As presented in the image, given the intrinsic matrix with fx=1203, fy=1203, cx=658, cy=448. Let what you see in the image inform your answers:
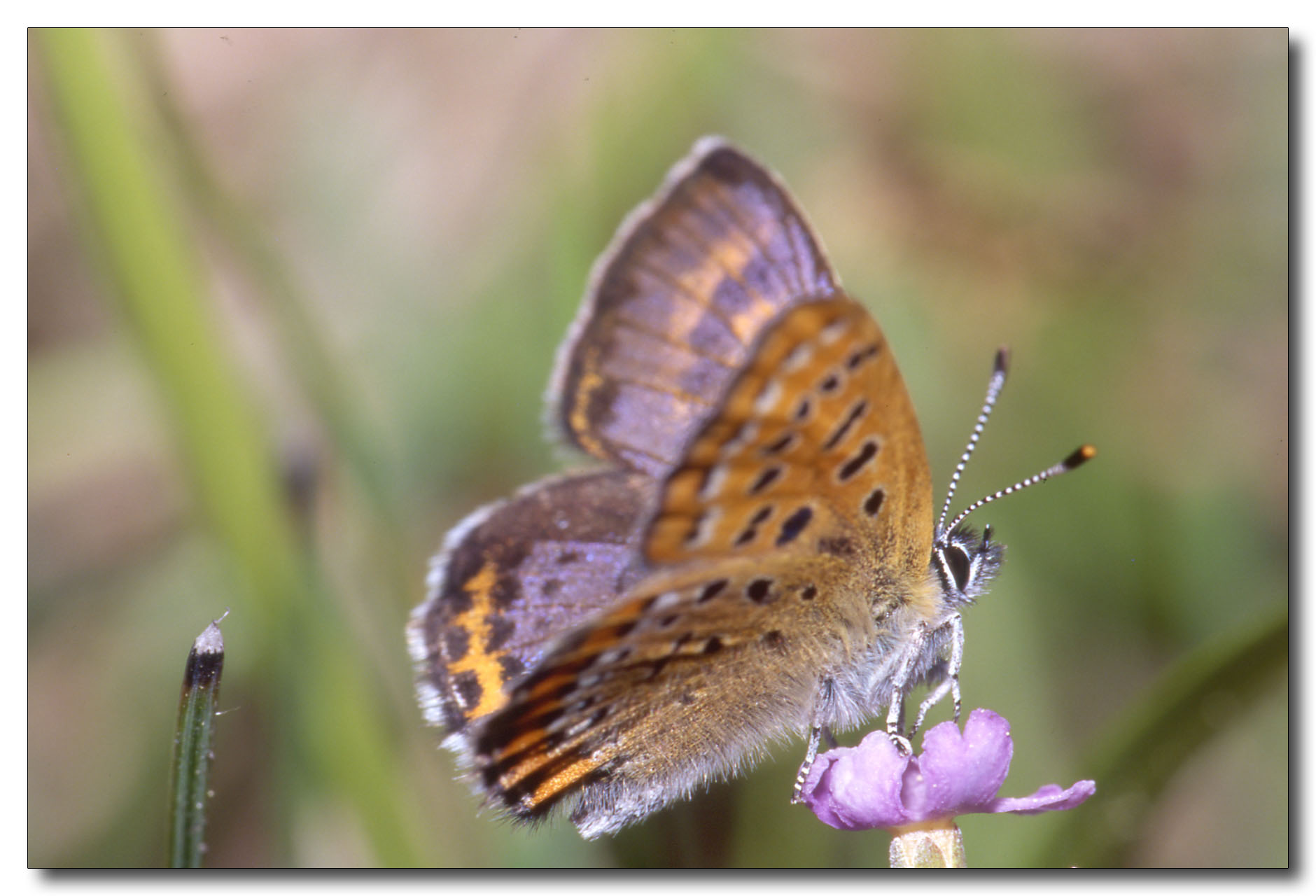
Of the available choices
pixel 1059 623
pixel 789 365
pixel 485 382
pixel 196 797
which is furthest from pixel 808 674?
pixel 485 382

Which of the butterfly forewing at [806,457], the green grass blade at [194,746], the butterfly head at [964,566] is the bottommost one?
the butterfly head at [964,566]

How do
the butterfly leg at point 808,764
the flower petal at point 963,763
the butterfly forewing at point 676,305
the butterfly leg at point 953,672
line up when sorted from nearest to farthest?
the flower petal at point 963,763
the butterfly leg at point 808,764
the butterfly leg at point 953,672
the butterfly forewing at point 676,305

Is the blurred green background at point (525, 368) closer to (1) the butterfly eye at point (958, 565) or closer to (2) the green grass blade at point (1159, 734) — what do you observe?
(2) the green grass blade at point (1159, 734)

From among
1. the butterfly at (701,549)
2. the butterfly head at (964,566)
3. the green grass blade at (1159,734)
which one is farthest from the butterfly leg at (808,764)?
the green grass blade at (1159,734)

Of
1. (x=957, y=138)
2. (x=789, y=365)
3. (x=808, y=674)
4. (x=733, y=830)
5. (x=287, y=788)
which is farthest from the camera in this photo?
(x=957, y=138)

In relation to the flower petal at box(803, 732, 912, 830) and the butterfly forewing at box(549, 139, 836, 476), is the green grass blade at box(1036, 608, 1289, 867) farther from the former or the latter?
the butterfly forewing at box(549, 139, 836, 476)
